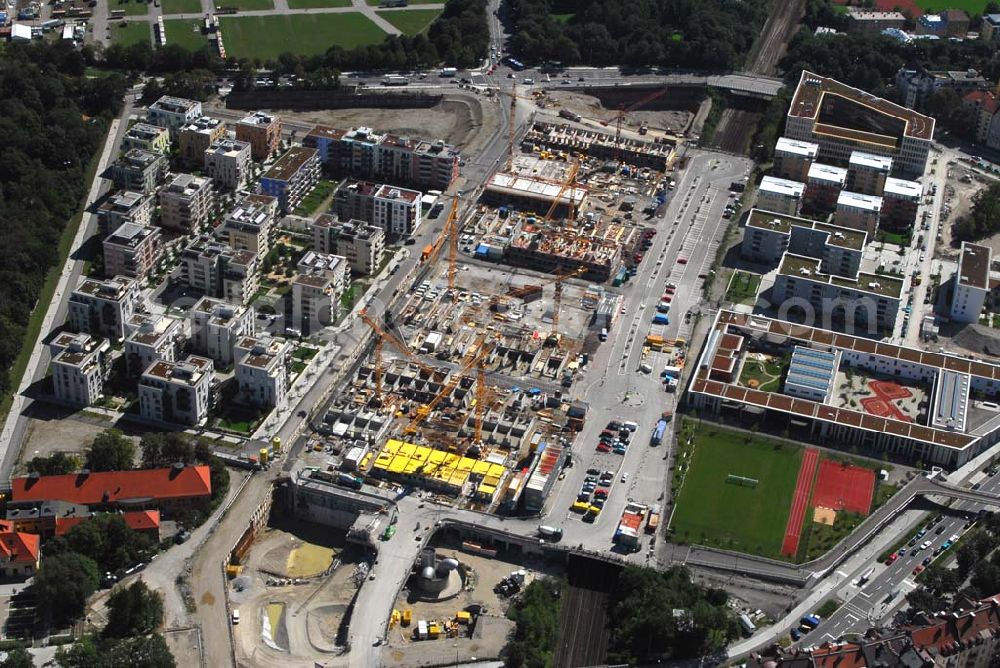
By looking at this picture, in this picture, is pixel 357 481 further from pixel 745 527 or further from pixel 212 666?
pixel 745 527

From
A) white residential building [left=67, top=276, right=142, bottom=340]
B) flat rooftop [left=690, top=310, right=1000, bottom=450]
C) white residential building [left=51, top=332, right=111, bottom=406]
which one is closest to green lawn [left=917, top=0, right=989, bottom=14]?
flat rooftop [left=690, top=310, right=1000, bottom=450]

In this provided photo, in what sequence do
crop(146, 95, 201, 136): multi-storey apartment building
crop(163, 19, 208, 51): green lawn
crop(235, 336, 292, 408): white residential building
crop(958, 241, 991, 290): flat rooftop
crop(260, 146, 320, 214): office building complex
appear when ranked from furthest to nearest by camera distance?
crop(163, 19, 208, 51): green lawn, crop(146, 95, 201, 136): multi-storey apartment building, crop(260, 146, 320, 214): office building complex, crop(958, 241, 991, 290): flat rooftop, crop(235, 336, 292, 408): white residential building

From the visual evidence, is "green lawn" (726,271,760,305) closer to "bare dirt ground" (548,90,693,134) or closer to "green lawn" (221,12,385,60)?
"bare dirt ground" (548,90,693,134)

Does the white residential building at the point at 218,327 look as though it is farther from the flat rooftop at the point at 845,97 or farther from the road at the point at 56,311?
the flat rooftop at the point at 845,97

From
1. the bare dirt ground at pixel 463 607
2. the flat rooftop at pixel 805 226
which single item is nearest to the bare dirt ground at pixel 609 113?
the flat rooftop at pixel 805 226

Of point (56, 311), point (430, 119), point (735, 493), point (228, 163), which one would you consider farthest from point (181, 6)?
point (735, 493)

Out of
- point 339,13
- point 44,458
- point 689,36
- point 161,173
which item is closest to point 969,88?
point 689,36
